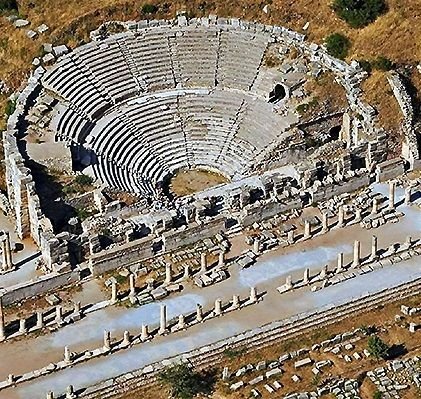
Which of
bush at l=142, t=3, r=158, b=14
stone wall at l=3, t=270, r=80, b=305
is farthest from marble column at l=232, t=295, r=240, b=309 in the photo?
bush at l=142, t=3, r=158, b=14

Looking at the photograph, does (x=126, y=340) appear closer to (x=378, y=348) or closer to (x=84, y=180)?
(x=378, y=348)

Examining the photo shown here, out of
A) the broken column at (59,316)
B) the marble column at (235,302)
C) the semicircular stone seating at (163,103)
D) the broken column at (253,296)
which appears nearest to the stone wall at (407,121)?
the semicircular stone seating at (163,103)

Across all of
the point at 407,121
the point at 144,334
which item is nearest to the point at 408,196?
the point at 407,121

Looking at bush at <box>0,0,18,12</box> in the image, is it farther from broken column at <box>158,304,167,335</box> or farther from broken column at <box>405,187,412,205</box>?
broken column at <box>158,304,167,335</box>

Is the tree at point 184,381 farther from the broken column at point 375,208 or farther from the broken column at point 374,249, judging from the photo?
the broken column at point 375,208

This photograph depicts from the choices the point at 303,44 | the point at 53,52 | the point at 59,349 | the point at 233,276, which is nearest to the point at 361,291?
the point at 233,276

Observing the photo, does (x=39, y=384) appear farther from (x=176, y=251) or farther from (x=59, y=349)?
(x=176, y=251)
